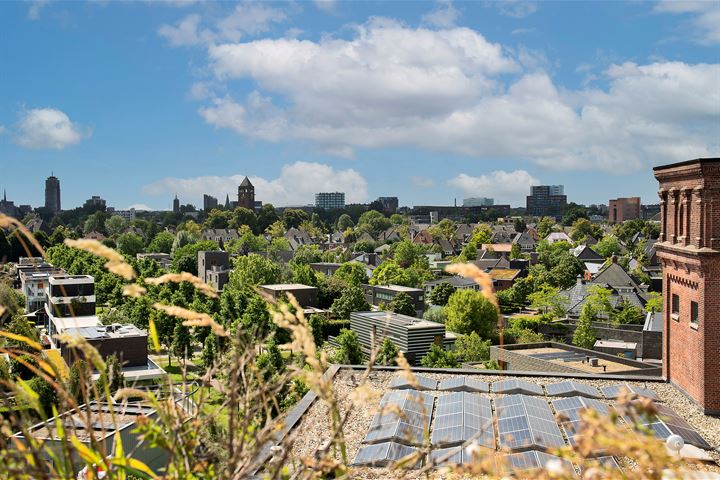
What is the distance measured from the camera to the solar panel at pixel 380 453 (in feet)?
34.8

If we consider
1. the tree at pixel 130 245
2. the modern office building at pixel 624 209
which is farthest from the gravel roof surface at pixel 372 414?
the modern office building at pixel 624 209

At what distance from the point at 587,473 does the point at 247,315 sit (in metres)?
39.1

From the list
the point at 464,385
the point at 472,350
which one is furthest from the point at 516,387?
the point at 472,350

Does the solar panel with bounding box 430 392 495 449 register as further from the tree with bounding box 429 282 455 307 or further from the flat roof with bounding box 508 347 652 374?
the tree with bounding box 429 282 455 307

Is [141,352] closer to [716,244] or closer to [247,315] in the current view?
[247,315]

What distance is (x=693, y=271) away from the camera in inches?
567

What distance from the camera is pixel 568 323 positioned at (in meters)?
49.4

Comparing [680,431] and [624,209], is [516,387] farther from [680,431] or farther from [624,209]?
[624,209]

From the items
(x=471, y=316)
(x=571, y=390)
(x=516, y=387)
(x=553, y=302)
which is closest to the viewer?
(x=571, y=390)

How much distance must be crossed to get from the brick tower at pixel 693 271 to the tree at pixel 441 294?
44988 mm

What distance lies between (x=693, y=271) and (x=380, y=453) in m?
8.52

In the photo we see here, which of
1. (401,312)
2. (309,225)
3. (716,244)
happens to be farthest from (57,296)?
(309,225)

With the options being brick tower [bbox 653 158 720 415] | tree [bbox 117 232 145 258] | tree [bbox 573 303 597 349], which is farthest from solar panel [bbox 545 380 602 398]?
tree [bbox 117 232 145 258]

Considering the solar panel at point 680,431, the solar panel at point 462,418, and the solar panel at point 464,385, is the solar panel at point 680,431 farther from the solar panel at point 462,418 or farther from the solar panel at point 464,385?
the solar panel at point 464,385
